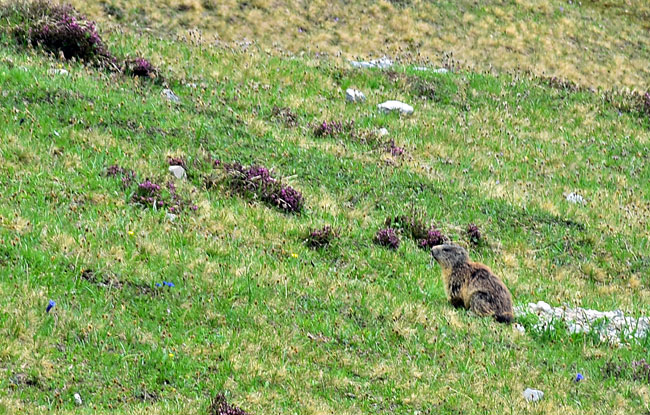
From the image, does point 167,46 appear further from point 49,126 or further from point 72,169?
point 72,169

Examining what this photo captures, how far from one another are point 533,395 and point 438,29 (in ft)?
96.4

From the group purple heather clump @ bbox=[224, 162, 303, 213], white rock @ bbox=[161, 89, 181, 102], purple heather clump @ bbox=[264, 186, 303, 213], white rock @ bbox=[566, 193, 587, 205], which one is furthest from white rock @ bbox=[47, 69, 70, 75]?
white rock @ bbox=[566, 193, 587, 205]

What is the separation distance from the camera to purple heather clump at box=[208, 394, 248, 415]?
7273 mm

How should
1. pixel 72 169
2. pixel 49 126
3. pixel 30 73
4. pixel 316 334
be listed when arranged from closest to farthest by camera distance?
pixel 316 334 < pixel 72 169 < pixel 49 126 < pixel 30 73

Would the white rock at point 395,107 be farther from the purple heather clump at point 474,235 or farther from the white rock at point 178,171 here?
the white rock at point 178,171

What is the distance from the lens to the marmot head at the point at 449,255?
1151 cm

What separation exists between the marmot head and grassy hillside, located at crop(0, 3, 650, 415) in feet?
1.25

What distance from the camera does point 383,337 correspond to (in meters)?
9.62

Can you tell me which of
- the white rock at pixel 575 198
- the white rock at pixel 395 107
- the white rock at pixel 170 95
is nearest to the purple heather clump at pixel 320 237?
the white rock at pixel 170 95

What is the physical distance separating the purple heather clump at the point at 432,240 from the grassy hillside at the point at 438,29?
16848 millimetres

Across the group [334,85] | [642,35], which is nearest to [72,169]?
[334,85]

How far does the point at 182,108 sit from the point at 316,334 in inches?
326

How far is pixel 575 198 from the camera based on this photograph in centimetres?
1698

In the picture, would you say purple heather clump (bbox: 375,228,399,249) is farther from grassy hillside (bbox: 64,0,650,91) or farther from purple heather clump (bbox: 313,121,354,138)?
grassy hillside (bbox: 64,0,650,91)
